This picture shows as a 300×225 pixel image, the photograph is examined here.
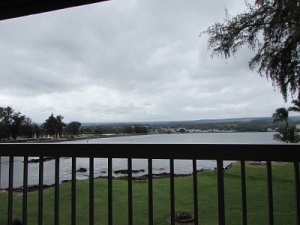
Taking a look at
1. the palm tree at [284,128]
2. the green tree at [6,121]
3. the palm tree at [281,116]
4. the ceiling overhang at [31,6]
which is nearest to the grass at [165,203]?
the palm tree at [284,128]

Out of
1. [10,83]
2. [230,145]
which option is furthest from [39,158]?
[10,83]

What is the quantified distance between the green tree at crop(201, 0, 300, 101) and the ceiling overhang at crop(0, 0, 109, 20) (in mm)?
2172

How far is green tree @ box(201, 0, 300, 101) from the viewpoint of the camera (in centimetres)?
344

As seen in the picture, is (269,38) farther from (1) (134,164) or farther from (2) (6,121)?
(2) (6,121)

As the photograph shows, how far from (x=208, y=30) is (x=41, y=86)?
96.4 inches

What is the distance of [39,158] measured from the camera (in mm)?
1881

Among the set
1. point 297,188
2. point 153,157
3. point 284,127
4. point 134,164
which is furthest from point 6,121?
A: point 284,127

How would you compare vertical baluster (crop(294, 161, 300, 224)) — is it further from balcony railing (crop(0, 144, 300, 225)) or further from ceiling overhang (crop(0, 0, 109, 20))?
Result: ceiling overhang (crop(0, 0, 109, 20))

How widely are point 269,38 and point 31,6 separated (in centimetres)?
313

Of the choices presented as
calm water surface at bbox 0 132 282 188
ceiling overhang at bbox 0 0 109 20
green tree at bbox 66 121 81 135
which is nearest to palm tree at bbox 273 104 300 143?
calm water surface at bbox 0 132 282 188

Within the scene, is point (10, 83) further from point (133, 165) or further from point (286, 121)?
point (286, 121)

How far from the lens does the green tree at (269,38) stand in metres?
3.44

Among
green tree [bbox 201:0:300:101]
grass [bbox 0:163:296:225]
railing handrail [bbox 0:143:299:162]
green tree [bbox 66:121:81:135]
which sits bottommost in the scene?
grass [bbox 0:163:296:225]

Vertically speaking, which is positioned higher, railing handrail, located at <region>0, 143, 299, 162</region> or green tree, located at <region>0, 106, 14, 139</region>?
green tree, located at <region>0, 106, 14, 139</region>
